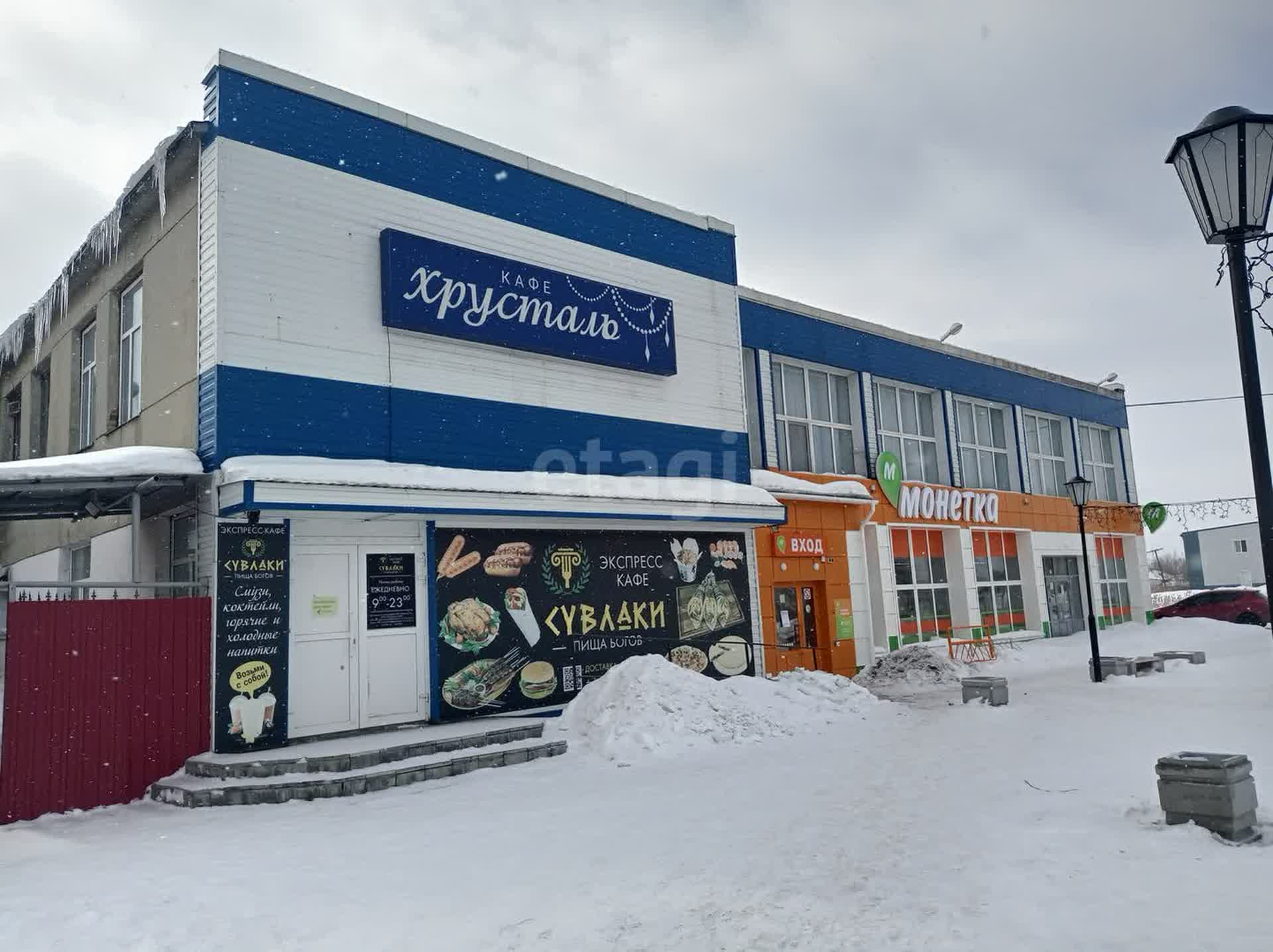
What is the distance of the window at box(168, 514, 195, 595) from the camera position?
440 inches

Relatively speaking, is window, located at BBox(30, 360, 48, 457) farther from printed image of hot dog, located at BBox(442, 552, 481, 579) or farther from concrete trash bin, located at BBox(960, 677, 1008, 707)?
concrete trash bin, located at BBox(960, 677, 1008, 707)

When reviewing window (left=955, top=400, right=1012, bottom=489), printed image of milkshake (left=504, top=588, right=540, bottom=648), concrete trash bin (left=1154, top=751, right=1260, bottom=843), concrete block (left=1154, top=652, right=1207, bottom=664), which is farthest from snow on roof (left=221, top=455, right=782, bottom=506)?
window (left=955, top=400, right=1012, bottom=489)

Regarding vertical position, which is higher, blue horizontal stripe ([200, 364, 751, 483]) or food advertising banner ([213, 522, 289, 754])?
blue horizontal stripe ([200, 364, 751, 483])

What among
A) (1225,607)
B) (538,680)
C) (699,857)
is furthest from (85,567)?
(1225,607)

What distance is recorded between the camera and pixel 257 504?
10008mm

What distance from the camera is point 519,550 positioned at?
13.4 m

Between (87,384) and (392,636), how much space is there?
27.1ft

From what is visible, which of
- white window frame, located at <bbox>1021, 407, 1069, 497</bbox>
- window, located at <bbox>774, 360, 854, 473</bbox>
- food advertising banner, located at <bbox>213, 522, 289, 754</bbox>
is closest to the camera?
food advertising banner, located at <bbox>213, 522, 289, 754</bbox>

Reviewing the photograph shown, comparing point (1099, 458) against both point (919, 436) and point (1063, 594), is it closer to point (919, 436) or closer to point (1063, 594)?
point (1063, 594)

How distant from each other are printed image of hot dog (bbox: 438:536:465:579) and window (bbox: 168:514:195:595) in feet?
9.79

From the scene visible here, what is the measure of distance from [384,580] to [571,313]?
16.5ft

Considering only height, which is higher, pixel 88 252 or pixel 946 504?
pixel 88 252

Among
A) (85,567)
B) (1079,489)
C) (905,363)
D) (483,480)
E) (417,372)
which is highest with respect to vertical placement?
(905,363)

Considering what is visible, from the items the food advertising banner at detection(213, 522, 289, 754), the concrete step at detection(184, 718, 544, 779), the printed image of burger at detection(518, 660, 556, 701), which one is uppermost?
the food advertising banner at detection(213, 522, 289, 754)
